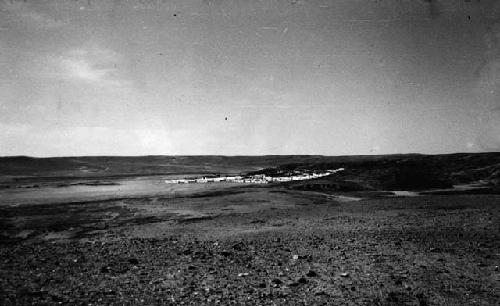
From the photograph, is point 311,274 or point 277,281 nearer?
point 277,281

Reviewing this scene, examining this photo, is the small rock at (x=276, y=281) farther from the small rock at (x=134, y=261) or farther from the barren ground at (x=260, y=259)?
the small rock at (x=134, y=261)

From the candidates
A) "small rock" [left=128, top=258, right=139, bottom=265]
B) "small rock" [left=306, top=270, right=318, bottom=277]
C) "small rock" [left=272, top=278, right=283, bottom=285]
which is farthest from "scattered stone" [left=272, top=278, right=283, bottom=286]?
"small rock" [left=128, top=258, right=139, bottom=265]

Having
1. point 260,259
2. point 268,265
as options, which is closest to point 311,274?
point 268,265

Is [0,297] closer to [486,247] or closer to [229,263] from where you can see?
[229,263]

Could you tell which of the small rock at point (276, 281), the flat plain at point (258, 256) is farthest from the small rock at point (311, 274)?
the small rock at point (276, 281)

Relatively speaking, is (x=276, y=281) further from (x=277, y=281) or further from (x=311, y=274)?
(x=311, y=274)

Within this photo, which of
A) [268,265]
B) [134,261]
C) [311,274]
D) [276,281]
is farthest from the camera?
[134,261]

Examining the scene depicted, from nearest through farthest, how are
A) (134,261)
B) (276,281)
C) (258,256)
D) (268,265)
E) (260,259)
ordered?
(276,281) → (268,265) → (134,261) → (260,259) → (258,256)

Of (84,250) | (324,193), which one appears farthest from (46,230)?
(324,193)

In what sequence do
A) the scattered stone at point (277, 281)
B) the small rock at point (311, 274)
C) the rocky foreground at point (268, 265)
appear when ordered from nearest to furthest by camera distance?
the rocky foreground at point (268, 265) → the scattered stone at point (277, 281) → the small rock at point (311, 274)
